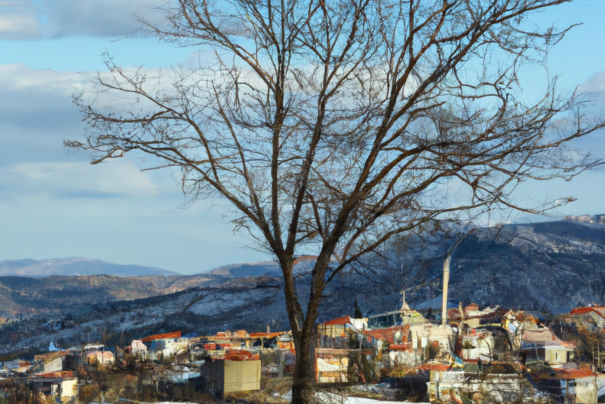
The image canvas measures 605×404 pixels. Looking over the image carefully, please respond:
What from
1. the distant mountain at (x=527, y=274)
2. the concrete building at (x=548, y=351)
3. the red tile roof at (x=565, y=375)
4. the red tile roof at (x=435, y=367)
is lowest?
the red tile roof at (x=565, y=375)

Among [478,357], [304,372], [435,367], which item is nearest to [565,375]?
[435,367]

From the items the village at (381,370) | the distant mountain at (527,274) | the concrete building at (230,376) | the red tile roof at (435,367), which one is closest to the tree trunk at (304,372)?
the village at (381,370)

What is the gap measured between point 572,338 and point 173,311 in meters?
21.2

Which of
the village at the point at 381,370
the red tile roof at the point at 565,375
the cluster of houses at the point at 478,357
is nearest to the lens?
the cluster of houses at the point at 478,357

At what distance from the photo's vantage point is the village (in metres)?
9.24

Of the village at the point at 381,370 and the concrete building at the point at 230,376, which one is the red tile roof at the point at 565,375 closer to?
the village at the point at 381,370

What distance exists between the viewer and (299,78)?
6.41 metres

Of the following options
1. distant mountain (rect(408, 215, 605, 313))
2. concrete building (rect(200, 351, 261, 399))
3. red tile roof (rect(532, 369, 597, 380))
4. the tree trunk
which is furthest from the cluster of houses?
distant mountain (rect(408, 215, 605, 313))

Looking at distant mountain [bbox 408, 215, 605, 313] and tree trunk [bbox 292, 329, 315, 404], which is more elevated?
distant mountain [bbox 408, 215, 605, 313]

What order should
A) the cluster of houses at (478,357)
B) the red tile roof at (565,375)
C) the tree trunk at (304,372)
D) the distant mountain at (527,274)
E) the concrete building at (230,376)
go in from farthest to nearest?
1. the distant mountain at (527,274)
2. the red tile roof at (565,375)
3. the concrete building at (230,376)
4. the cluster of houses at (478,357)
5. the tree trunk at (304,372)

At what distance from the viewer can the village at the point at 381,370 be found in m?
9.24

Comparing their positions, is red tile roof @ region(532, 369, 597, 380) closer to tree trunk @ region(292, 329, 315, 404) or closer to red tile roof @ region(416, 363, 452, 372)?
red tile roof @ region(416, 363, 452, 372)

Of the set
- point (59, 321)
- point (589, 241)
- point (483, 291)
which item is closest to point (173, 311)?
point (59, 321)

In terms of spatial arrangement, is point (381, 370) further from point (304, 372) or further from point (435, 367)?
point (304, 372)
